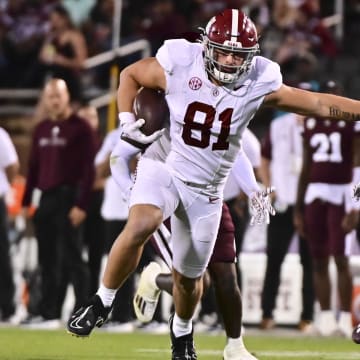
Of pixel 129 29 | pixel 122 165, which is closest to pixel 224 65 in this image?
pixel 122 165

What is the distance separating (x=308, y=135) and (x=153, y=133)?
3.78 metres

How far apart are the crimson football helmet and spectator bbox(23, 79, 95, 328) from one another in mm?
4080

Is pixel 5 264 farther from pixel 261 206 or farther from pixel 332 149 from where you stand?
pixel 261 206

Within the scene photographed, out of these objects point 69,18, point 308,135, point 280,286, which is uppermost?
point 69,18

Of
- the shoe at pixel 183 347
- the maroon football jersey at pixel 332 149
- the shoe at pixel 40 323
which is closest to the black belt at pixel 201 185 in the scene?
the shoe at pixel 183 347

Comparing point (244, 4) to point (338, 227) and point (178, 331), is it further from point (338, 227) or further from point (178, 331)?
point (178, 331)

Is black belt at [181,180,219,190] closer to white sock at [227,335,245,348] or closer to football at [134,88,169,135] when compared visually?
football at [134,88,169,135]

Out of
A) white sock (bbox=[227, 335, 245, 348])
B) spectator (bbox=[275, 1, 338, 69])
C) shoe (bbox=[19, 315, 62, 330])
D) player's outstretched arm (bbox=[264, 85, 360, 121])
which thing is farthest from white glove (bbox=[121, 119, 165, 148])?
spectator (bbox=[275, 1, 338, 69])

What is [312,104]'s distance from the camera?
22.8 ft

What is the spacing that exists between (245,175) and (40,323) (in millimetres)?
3852

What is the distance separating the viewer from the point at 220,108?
22.6 feet

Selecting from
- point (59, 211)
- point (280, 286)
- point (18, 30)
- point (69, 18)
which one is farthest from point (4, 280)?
point (18, 30)

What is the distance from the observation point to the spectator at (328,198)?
34.0ft

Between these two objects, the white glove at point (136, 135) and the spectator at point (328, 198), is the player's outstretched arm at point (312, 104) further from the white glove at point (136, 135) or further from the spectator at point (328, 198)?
the spectator at point (328, 198)
